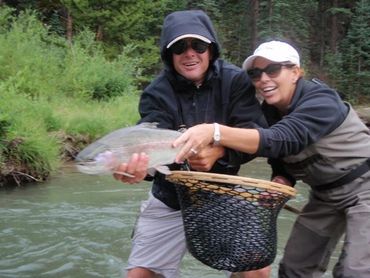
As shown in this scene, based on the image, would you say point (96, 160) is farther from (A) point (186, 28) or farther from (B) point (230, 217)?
(A) point (186, 28)

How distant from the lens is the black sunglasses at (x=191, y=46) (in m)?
3.34

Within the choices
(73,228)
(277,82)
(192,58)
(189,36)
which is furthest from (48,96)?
(277,82)

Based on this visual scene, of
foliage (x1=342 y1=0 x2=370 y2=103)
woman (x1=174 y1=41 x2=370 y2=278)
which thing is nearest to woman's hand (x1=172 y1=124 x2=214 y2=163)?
woman (x1=174 y1=41 x2=370 y2=278)

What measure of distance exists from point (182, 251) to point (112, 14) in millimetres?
21829

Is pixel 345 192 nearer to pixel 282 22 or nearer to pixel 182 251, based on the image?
pixel 182 251

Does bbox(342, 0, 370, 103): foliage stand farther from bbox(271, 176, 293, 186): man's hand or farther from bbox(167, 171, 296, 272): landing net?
bbox(167, 171, 296, 272): landing net

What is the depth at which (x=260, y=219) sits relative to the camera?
3045 mm

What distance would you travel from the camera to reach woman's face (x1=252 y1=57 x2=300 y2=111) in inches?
132

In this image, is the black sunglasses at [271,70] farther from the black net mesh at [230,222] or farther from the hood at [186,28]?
the black net mesh at [230,222]

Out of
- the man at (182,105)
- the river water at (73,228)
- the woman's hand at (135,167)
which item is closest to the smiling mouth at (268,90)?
the man at (182,105)

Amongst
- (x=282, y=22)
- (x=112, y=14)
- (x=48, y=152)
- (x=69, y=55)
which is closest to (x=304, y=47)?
(x=282, y=22)

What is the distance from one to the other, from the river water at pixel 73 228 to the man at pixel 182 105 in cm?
210

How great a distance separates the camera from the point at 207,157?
3.12 metres

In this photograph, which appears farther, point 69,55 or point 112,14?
point 112,14
